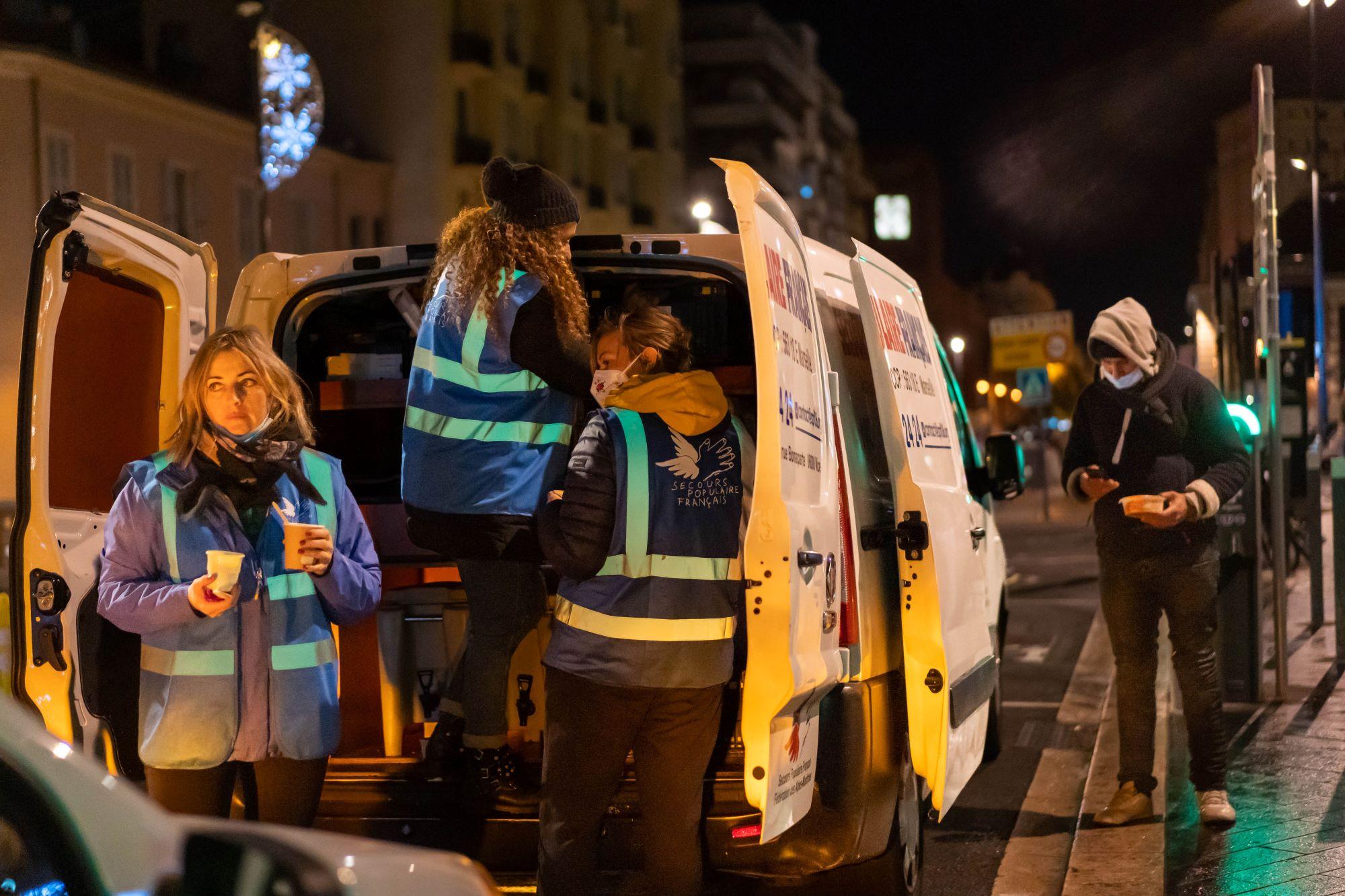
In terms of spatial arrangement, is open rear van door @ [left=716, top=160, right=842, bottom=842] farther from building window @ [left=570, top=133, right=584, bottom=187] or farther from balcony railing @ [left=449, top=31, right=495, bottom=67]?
building window @ [left=570, top=133, right=584, bottom=187]

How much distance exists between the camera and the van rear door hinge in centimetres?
402

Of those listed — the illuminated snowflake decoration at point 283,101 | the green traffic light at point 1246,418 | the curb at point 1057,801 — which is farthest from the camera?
the illuminated snowflake decoration at point 283,101

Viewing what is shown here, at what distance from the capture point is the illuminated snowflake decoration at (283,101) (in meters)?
17.4

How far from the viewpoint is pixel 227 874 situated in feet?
5.78

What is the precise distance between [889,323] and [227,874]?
2957 millimetres

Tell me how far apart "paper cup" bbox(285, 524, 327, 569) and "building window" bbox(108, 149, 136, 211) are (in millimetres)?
27964

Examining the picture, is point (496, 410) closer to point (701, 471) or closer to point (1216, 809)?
point (701, 471)

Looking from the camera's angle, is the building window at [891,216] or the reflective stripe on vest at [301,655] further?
the building window at [891,216]

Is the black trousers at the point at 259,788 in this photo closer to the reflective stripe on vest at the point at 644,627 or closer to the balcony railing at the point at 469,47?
the reflective stripe on vest at the point at 644,627

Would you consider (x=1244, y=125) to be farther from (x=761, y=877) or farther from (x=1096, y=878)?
(x=761, y=877)

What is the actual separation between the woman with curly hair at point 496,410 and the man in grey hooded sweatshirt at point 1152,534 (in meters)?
2.47

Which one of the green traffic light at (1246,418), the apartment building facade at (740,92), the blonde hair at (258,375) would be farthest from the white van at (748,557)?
the apartment building facade at (740,92)

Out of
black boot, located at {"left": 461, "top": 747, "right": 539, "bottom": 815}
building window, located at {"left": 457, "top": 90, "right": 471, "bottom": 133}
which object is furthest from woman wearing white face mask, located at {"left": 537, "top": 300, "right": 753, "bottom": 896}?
building window, located at {"left": 457, "top": 90, "right": 471, "bottom": 133}

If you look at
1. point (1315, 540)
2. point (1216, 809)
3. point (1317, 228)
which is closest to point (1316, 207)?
point (1317, 228)
